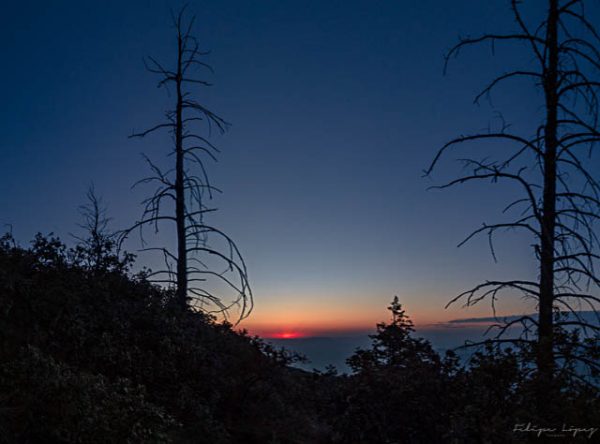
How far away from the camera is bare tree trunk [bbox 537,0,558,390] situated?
355 inches

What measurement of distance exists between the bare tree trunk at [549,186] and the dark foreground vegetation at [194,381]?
3.20ft

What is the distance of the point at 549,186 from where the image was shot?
930 cm

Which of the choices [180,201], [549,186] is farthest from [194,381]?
[549,186]

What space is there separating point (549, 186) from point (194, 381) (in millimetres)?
8067

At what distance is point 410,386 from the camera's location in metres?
9.96

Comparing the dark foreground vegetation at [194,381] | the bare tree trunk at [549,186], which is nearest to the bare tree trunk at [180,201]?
the dark foreground vegetation at [194,381]

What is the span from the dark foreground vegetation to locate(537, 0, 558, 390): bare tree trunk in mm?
975

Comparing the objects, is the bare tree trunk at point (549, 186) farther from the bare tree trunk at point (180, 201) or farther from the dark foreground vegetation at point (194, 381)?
the bare tree trunk at point (180, 201)

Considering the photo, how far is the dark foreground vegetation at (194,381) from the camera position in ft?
24.5

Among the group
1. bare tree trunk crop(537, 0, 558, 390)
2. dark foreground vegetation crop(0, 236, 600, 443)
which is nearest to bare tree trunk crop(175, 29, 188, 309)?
dark foreground vegetation crop(0, 236, 600, 443)

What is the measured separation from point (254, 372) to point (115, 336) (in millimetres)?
3305

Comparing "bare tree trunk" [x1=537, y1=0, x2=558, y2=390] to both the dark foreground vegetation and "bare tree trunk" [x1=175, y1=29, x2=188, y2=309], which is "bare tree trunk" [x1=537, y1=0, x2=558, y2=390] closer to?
the dark foreground vegetation

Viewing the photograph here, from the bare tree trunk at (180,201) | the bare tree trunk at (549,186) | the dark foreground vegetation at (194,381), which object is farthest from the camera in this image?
the bare tree trunk at (180,201)

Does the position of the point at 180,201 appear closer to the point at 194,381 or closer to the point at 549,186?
the point at 194,381
